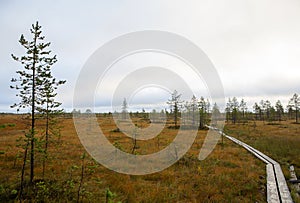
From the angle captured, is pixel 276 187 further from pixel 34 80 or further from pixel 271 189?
pixel 34 80

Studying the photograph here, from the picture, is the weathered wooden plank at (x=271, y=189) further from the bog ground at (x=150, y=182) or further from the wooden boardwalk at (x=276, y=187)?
the bog ground at (x=150, y=182)

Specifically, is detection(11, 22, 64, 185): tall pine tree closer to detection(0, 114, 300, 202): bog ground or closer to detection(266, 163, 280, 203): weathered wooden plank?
detection(0, 114, 300, 202): bog ground

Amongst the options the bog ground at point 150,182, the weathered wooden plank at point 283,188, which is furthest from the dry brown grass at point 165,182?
the weathered wooden plank at point 283,188

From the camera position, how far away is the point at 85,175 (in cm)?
1057

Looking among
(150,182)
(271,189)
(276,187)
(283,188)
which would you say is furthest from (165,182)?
(283,188)

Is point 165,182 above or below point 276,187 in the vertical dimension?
below

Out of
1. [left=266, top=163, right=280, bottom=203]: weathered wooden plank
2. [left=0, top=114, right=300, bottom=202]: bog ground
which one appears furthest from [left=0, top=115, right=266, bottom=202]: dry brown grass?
[left=266, top=163, right=280, bottom=203]: weathered wooden plank

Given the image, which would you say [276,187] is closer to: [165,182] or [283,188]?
[283,188]

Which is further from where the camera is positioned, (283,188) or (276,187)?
(276,187)

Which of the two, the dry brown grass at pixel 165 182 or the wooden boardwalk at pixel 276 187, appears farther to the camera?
the dry brown grass at pixel 165 182

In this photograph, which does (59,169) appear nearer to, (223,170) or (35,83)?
(35,83)

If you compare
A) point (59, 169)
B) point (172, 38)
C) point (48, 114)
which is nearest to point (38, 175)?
point (59, 169)

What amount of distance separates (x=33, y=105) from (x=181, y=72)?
81.9 ft

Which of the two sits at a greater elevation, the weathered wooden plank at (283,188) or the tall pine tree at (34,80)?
the tall pine tree at (34,80)
